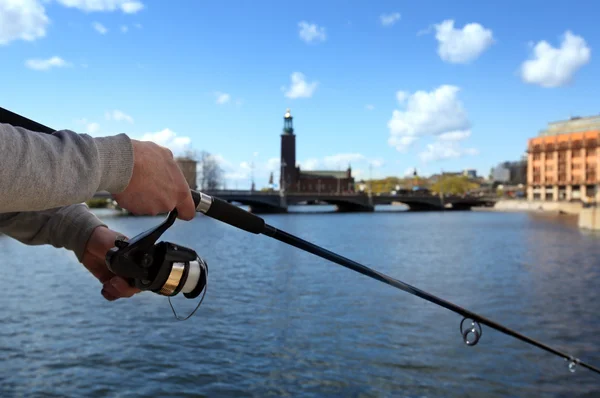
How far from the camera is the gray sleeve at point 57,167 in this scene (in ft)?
3.97

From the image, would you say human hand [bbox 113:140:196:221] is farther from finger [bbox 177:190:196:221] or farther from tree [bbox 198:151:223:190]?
tree [bbox 198:151:223:190]

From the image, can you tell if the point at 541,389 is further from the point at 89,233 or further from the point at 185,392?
the point at 89,233

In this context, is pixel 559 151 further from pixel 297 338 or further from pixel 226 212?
pixel 226 212

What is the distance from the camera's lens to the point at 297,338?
1058 cm

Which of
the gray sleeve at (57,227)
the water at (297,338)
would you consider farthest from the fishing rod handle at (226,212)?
the water at (297,338)

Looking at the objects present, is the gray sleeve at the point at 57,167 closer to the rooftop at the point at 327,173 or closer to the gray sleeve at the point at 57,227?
the gray sleeve at the point at 57,227

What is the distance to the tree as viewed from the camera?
277 ft

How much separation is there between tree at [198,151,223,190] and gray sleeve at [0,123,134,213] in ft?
269

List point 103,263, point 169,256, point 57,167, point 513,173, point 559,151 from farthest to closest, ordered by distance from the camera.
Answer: point 513,173, point 559,151, point 103,263, point 169,256, point 57,167

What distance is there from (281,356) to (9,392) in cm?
387

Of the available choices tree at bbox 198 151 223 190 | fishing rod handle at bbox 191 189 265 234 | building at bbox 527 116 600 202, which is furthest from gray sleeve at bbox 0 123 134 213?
building at bbox 527 116 600 202

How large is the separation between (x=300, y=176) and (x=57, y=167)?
161m

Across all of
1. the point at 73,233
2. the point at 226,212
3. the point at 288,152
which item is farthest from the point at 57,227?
the point at 288,152

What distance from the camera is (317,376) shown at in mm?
8508
